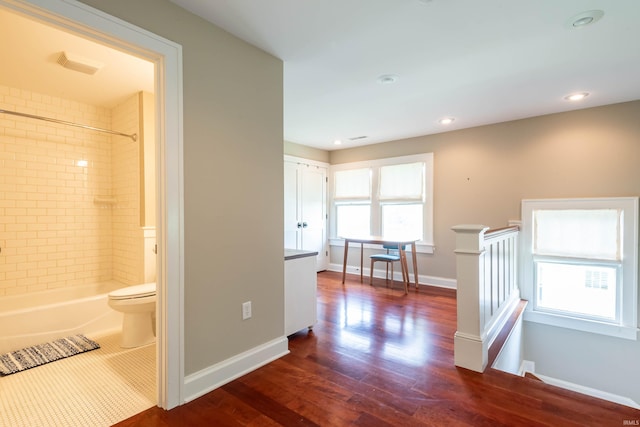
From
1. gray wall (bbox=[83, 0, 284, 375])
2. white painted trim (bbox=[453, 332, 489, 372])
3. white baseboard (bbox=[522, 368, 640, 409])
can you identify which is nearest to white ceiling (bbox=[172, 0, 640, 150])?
gray wall (bbox=[83, 0, 284, 375])

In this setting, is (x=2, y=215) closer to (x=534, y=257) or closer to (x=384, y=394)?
(x=384, y=394)

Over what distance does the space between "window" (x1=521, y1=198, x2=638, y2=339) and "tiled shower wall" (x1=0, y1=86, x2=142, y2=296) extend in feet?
15.4

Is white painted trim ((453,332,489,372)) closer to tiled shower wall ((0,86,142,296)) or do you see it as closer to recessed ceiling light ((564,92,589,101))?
recessed ceiling light ((564,92,589,101))

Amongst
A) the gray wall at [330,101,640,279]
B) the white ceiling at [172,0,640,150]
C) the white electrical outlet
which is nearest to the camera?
the white ceiling at [172,0,640,150]

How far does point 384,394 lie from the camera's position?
1906mm

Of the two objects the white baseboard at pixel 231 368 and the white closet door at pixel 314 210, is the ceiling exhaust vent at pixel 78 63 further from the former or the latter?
the white closet door at pixel 314 210

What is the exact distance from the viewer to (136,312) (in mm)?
2557

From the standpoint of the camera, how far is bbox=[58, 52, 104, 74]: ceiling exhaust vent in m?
2.32

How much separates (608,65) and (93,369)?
4648 mm

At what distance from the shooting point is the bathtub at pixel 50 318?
2.50 meters

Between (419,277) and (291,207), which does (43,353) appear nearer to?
(291,207)

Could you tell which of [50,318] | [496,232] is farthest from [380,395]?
[50,318]

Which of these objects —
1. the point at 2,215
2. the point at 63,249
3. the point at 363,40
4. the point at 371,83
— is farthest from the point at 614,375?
the point at 2,215

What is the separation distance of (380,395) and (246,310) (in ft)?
3.44
